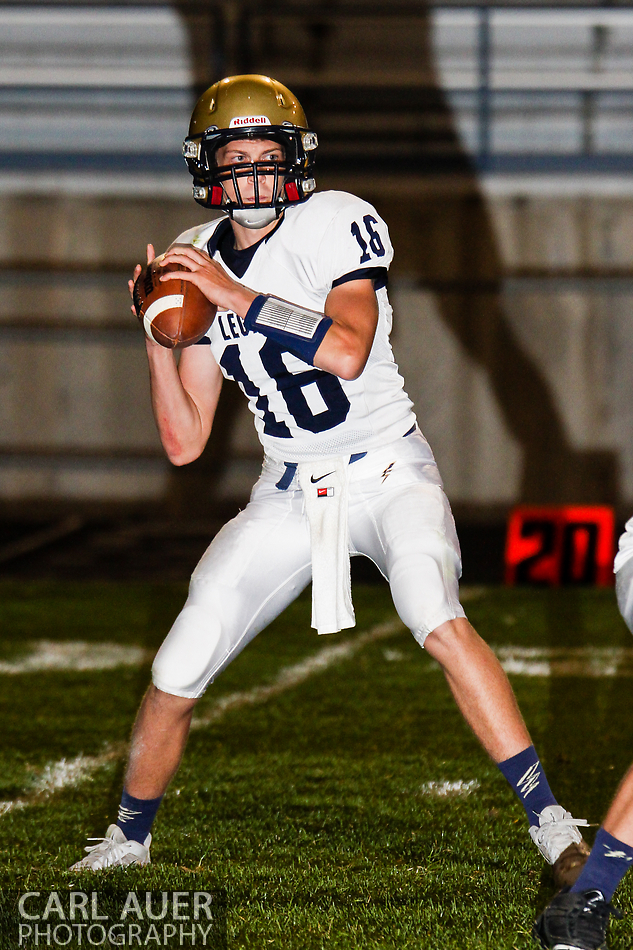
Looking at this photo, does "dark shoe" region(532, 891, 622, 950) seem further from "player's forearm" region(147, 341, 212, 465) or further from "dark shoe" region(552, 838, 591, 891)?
"player's forearm" region(147, 341, 212, 465)

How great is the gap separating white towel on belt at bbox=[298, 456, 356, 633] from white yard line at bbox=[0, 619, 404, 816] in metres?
1.30

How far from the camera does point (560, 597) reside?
6.75 meters

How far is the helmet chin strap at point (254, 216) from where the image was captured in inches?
111

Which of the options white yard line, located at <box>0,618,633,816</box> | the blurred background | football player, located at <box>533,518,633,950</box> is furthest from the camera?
the blurred background

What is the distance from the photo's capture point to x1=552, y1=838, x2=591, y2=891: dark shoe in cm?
240

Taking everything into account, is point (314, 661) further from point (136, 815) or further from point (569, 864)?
point (569, 864)

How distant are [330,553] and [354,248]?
73cm

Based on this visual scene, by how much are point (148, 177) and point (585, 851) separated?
8.71m

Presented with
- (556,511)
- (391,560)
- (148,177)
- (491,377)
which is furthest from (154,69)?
(391,560)

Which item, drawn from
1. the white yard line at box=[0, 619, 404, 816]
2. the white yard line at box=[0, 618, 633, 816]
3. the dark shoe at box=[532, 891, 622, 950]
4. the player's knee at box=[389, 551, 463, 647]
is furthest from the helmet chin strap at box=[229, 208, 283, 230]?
the white yard line at box=[0, 618, 633, 816]

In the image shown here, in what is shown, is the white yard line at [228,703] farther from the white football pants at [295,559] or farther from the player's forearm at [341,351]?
the player's forearm at [341,351]

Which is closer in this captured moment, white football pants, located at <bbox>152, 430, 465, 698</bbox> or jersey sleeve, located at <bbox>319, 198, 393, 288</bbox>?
white football pants, located at <bbox>152, 430, 465, 698</bbox>

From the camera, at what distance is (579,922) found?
2.20 meters

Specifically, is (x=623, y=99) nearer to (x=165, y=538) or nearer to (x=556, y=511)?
(x=556, y=511)
